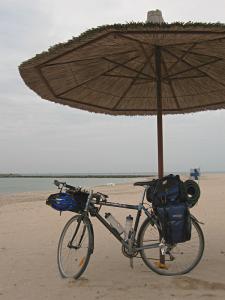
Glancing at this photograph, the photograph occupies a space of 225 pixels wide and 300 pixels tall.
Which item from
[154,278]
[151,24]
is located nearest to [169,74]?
[151,24]

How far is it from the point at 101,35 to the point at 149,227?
2.08m

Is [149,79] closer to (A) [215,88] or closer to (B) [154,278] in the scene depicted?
(A) [215,88]

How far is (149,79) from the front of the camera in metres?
6.17

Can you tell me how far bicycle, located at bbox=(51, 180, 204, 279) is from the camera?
14.7 feet

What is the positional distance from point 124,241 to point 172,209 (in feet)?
2.14

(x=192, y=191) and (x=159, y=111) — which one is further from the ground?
(x=159, y=111)

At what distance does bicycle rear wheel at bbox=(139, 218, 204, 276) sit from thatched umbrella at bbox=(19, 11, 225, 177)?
1066mm

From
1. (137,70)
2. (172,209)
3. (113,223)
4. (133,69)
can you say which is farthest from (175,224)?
(137,70)

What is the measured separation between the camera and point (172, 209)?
4.27 metres

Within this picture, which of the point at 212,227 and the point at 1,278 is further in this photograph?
the point at 212,227

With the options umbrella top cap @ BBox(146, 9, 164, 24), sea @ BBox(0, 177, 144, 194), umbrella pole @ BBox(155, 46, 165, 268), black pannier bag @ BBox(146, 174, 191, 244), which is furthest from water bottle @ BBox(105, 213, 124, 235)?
sea @ BBox(0, 177, 144, 194)

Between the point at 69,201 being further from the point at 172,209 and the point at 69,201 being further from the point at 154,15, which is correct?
the point at 154,15

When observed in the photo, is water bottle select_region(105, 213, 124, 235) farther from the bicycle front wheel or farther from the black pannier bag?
the black pannier bag

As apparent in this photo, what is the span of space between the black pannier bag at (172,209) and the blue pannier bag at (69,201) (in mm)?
743
